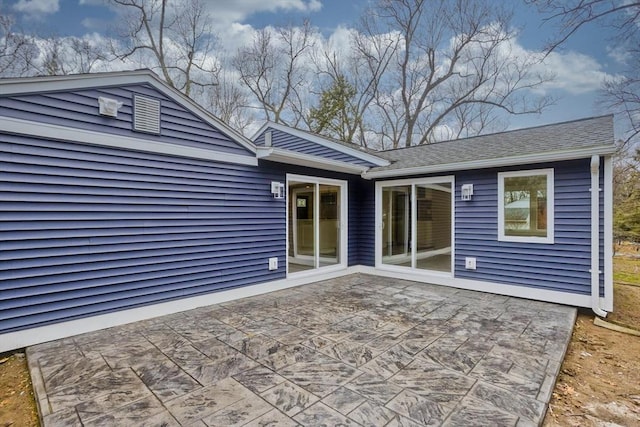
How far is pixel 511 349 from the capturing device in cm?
334

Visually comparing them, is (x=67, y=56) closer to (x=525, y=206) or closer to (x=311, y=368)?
(x=311, y=368)

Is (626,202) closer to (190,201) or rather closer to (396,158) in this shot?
(396,158)

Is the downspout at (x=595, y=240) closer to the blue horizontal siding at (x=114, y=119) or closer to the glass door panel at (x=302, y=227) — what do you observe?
the glass door panel at (x=302, y=227)

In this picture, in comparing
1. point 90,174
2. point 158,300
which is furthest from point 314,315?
point 90,174

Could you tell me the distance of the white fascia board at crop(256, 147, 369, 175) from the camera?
17.6 feet

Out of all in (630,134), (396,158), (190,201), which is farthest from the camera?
(630,134)

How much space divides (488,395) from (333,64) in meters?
17.1

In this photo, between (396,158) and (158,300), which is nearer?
(158,300)

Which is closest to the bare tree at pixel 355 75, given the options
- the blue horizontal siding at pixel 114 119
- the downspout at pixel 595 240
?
the blue horizontal siding at pixel 114 119

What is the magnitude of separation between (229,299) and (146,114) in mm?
2955

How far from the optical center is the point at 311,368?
2932 millimetres

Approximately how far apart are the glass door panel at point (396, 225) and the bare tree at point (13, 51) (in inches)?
479

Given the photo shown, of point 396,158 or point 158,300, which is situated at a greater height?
point 396,158

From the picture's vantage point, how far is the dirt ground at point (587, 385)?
2.35m
